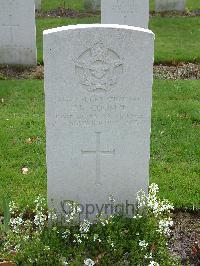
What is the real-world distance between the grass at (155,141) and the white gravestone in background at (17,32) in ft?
3.06

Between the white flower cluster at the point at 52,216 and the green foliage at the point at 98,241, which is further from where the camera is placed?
the white flower cluster at the point at 52,216

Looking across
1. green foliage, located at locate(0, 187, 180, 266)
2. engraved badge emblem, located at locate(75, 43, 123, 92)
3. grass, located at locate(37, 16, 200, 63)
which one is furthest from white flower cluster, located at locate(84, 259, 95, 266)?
grass, located at locate(37, 16, 200, 63)

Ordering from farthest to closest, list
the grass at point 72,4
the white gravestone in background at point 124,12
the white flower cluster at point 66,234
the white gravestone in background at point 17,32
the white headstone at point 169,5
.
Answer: the grass at point 72,4 < the white headstone at point 169,5 < the white gravestone in background at point 124,12 < the white gravestone in background at point 17,32 < the white flower cluster at point 66,234

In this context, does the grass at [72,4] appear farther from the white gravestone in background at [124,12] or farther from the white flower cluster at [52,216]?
the white flower cluster at [52,216]

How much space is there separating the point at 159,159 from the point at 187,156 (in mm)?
334

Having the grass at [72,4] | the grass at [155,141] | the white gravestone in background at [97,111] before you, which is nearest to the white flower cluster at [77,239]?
the white gravestone in background at [97,111]

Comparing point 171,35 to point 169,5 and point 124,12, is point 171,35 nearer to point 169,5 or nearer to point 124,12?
point 169,5

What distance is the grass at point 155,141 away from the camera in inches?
207

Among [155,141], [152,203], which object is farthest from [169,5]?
[152,203]

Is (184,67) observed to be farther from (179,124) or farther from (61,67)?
(61,67)

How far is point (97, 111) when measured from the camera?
163 inches

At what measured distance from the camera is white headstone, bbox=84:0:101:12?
13923 mm

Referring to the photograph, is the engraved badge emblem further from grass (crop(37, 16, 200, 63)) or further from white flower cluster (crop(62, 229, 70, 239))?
grass (crop(37, 16, 200, 63))

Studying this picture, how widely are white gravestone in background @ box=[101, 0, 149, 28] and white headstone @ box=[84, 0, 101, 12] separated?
4.81 m
